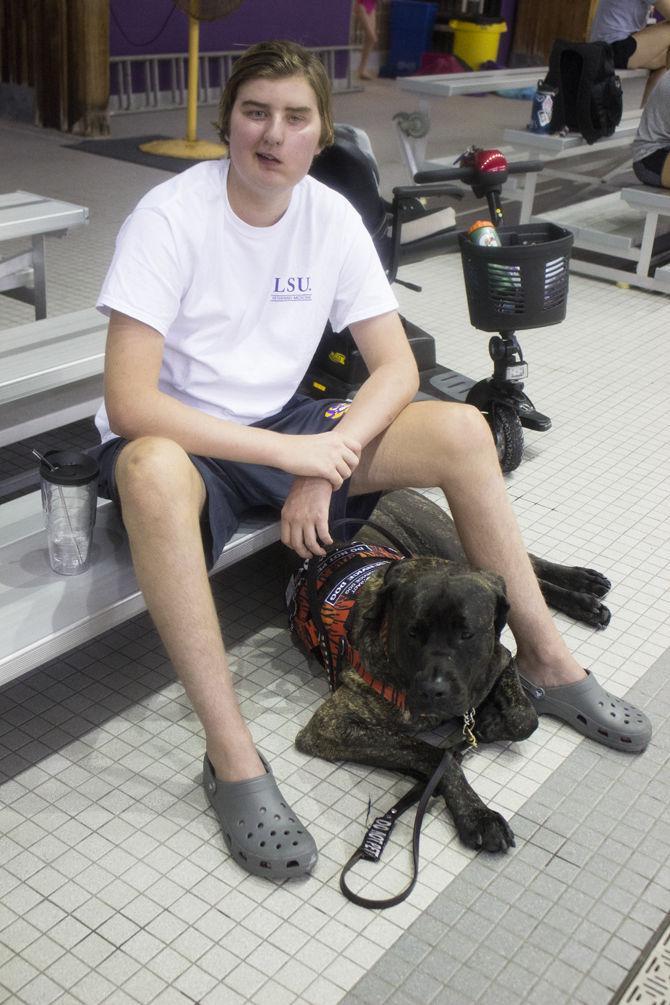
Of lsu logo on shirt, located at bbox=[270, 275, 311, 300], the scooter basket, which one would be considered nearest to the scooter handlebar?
the scooter basket

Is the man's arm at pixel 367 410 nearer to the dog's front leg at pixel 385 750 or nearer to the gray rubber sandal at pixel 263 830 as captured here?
the dog's front leg at pixel 385 750

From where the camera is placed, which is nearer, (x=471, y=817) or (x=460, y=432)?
(x=471, y=817)

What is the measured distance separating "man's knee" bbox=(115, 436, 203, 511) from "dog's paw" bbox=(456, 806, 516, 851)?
0.75 meters

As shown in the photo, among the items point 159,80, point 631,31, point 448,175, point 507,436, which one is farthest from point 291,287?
point 159,80

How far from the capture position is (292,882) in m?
1.89

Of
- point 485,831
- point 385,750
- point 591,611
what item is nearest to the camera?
point 485,831

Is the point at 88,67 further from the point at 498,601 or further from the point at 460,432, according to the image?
the point at 498,601

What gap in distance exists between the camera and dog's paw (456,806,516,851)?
1.96 m

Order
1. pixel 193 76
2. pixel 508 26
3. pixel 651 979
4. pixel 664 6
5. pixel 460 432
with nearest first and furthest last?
pixel 651 979
pixel 460 432
pixel 664 6
pixel 193 76
pixel 508 26

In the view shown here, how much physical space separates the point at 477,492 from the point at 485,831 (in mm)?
643

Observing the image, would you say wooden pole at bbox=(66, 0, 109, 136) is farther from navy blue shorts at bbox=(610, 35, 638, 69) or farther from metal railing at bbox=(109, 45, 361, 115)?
navy blue shorts at bbox=(610, 35, 638, 69)

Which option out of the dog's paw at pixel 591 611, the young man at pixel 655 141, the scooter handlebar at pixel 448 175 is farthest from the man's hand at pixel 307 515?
the young man at pixel 655 141

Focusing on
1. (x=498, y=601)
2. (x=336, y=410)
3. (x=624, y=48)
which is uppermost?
(x=624, y=48)

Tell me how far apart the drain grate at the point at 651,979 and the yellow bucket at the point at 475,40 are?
10.7 m
